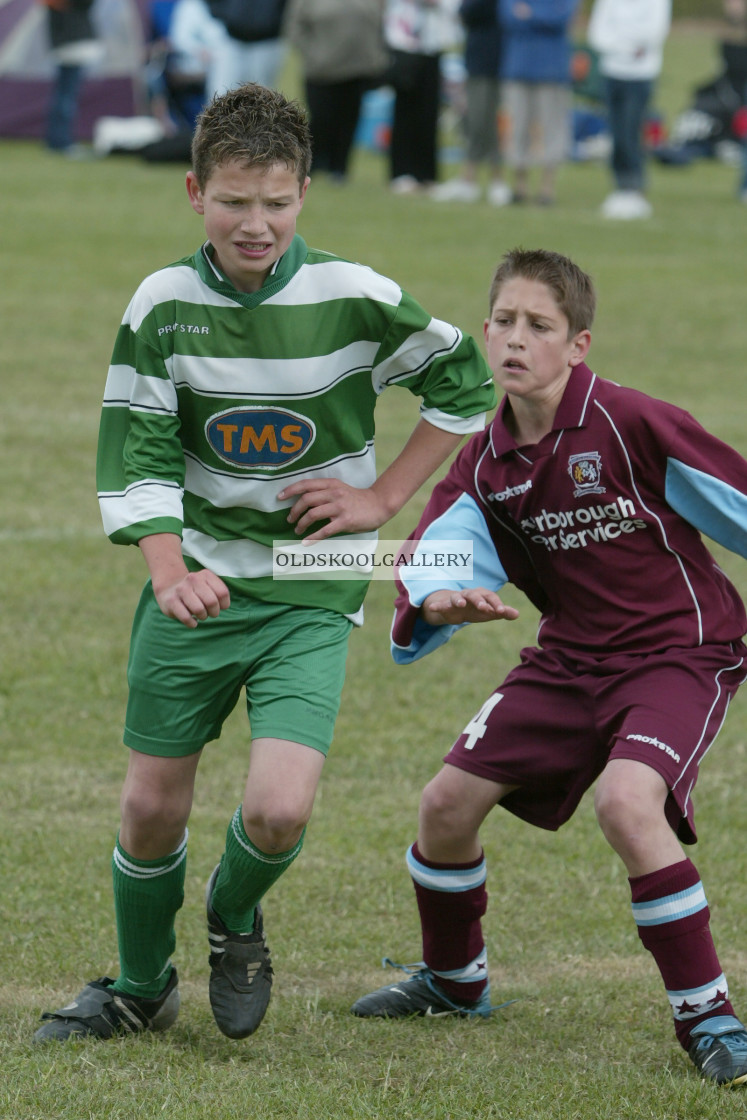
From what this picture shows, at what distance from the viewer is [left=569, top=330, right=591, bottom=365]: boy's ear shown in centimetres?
326

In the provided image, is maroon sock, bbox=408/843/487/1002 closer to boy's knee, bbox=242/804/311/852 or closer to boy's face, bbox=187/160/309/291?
boy's knee, bbox=242/804/311/852

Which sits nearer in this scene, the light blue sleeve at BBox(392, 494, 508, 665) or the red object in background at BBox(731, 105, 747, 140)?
the light blue sleeve at BBox(392, 494, 508, 665)

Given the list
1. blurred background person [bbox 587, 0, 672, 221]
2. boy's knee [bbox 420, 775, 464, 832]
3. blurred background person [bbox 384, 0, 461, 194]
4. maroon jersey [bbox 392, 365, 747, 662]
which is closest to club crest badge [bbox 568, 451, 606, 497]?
maroon jersey [bbox 392, 365, 747, 662]

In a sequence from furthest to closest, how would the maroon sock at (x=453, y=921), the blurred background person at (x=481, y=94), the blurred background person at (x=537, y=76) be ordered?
1. the blurred background person at (x=481, y=94)
2. the blurred background person at (x=537, y=76)
3. the maroon sock at (x=453, y=921)

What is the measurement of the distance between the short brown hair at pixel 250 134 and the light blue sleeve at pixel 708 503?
93 cm

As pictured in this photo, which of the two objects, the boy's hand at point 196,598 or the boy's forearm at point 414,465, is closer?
the boy's hand at point 196,598

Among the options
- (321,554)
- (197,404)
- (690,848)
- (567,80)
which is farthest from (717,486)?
(567,80)

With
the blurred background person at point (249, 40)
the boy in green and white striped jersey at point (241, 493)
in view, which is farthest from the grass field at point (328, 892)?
the blurred background person at point (249, 40)

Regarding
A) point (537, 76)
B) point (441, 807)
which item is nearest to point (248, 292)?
point (441, 807)

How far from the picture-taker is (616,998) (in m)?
3.48

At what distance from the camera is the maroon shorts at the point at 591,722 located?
305 centimetres

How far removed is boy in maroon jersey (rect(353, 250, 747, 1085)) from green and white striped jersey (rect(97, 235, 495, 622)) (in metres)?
0.17

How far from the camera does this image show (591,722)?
10.5ft

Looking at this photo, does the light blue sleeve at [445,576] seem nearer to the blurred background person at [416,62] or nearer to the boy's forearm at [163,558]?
the boy's forearm at [163,558]
